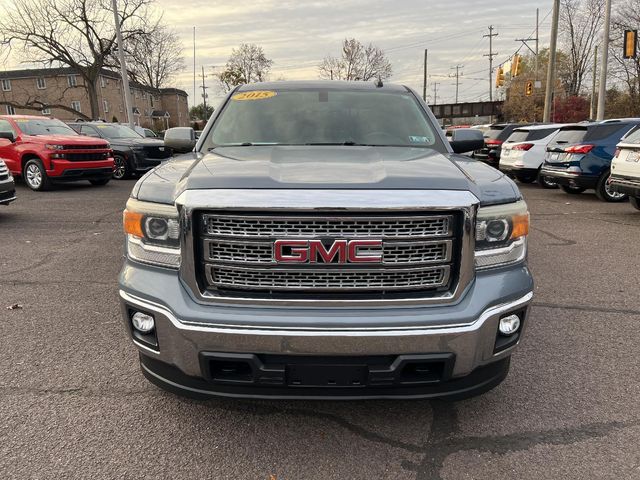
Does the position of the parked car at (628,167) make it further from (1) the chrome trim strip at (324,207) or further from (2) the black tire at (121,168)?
(2) the black tire at (121,168)

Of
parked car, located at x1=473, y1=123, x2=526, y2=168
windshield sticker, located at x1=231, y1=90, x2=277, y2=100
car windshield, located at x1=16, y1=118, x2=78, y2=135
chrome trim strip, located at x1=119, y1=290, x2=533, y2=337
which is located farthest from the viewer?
parked car, located at x1=473, y1=123, x2=526, y2=168

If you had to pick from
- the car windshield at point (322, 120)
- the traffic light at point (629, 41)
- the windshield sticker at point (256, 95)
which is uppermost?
the traffic light at point (629, 41)

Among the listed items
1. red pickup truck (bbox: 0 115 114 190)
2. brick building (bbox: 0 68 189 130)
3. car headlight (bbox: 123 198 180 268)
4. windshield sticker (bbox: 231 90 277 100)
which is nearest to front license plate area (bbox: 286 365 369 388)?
car headlight (bbox: 123 198 180 268)

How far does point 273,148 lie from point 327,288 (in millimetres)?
1301

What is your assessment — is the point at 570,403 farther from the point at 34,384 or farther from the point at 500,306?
the point at 34,384

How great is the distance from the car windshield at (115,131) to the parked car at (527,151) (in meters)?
10.9

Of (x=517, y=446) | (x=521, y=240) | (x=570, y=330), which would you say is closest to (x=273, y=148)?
(x=521, y=240)

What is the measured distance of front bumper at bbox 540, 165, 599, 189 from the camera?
10.4 metres

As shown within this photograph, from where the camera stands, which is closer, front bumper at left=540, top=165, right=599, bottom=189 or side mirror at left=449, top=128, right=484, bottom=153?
side mirror at left=449, top=128, right=484, bottom=153

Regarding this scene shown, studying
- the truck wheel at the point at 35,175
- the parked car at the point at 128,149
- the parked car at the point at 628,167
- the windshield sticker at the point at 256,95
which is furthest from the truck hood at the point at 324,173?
the parked car at the point at 128,149

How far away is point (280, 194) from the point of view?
219 cm

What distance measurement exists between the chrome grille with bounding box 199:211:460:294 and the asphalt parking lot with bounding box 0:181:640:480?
0.84 meters

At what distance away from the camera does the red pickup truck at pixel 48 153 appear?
11836mm

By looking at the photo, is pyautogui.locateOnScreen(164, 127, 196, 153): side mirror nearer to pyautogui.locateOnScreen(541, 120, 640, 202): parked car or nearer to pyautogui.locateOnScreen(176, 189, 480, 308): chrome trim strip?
pyautogui.locateOnScreen(176, 189, 480, 308): chrome trim strip
